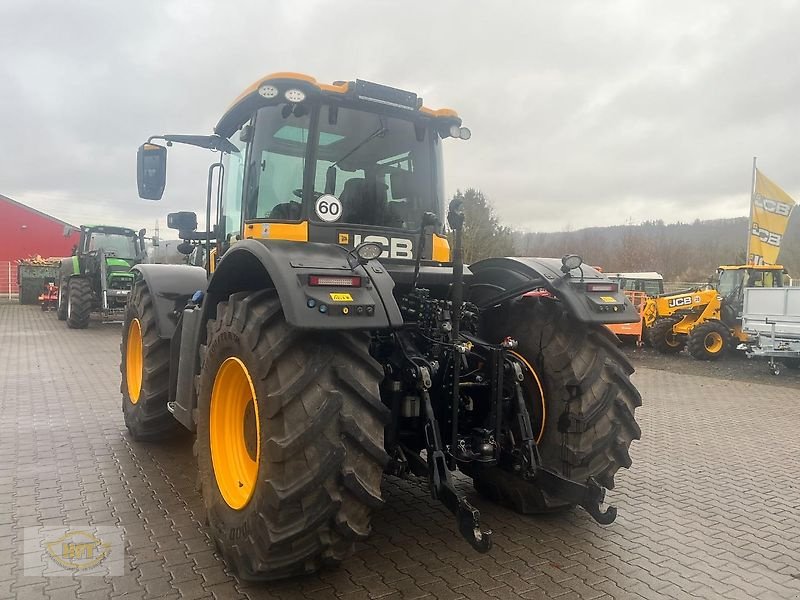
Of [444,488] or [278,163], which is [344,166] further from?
[444,488]

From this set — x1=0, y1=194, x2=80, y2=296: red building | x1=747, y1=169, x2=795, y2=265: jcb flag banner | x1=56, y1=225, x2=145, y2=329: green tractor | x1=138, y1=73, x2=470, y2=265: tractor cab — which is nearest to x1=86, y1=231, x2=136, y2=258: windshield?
x1=56, y1=225, x2=145, y2=329: green tractor

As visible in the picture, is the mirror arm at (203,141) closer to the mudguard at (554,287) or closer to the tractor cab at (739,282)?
the mudguard at (554,287)

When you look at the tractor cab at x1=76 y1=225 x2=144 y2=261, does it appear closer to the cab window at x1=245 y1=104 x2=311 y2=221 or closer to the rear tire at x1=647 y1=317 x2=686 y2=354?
the rear tire at x1=647 y1=317 x2=686 y2=354

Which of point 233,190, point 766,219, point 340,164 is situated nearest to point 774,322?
point 766,219

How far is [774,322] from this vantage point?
1251cm

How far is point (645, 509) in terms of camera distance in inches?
173

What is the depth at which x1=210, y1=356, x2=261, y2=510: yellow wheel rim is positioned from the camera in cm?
353

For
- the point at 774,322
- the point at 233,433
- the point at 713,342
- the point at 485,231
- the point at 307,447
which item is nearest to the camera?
the point at 307,447

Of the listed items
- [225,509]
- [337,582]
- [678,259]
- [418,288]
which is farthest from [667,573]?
[678,259]

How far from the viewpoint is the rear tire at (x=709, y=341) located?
1429cm


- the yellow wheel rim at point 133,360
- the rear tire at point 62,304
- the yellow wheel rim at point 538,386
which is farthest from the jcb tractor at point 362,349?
the rear tire at point 62,304

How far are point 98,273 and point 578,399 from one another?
16.6 m

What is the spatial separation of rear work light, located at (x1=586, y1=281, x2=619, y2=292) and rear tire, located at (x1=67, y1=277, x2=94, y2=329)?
Answer: 1594cm

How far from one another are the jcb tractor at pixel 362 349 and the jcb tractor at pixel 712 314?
1192 centimetres
